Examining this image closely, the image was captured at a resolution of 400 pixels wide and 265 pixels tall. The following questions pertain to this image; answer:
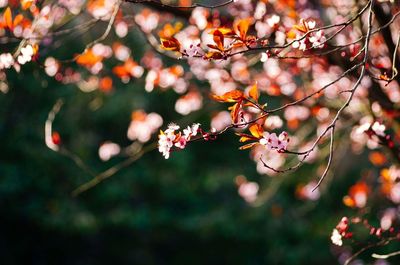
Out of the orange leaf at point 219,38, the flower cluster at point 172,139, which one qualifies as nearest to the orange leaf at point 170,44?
the orange leaf at point 219,38

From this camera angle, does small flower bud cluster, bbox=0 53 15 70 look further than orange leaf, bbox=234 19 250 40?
Yes

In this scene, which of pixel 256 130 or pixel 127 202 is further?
pixel 127 202

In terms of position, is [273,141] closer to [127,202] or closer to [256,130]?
[256,130]

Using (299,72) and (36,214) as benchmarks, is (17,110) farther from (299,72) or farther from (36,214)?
Answer: (299,72)

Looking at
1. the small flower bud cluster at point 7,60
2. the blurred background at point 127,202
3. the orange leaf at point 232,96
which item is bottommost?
the blurred background at point 127,202

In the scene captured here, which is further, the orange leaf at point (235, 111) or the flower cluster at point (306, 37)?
the flower cluster at point (306, 37)

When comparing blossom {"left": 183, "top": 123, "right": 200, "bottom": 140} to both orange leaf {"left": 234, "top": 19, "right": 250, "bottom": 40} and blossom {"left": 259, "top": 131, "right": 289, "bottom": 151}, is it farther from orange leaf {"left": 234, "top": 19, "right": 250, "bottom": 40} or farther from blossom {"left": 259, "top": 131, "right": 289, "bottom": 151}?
orange leaf {"left": 234, "top": 19, "right": 250, "bottom": 40}

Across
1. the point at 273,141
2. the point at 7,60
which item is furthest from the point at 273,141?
the point at 7,60

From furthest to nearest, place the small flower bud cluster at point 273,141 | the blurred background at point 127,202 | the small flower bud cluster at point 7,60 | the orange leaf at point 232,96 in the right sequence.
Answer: the blurred background at point 127,202 → the small flower bud cluster at point 7,60 → the small flower bud cluster at point 273,141 → the orange leaf at point 232,96

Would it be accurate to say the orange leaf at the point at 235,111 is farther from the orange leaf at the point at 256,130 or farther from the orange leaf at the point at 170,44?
the orange leaf at the point at 170,44

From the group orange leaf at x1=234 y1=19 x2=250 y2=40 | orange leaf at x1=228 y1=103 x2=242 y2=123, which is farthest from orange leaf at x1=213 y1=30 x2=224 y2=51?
orange leaf at x1=228 y1=103 x2=242 y2=123

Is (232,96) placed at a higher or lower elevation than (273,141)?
higher

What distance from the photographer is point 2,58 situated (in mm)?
2383

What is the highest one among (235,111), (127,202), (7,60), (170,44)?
(170,44)
